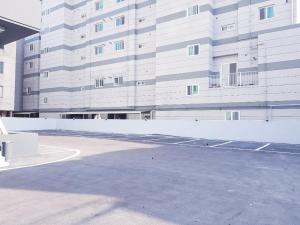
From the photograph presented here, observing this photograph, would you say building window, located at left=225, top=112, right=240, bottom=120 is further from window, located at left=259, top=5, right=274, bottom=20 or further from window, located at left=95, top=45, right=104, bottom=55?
window, located at left=95, top=45, right=104, bottom=55

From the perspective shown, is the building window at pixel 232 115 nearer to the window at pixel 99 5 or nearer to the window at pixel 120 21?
the window at pixel 120 21

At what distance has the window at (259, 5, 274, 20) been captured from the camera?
23.6 metres

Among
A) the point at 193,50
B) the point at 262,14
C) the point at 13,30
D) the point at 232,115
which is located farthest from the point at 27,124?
the point at 262,14

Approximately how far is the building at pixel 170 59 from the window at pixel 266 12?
0.31ft

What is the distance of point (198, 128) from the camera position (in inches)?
932

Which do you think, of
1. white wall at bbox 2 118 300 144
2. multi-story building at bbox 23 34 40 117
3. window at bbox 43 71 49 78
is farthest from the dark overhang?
multi-story building at bbox 23 34 40 117

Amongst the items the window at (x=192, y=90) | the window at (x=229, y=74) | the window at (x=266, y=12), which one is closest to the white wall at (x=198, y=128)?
the window at (x=192, y=90)

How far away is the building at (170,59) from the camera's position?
2262cm

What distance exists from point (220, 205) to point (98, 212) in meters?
2.56

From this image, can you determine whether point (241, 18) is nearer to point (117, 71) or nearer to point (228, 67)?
point (228, 67)

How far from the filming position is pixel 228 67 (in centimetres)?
2642

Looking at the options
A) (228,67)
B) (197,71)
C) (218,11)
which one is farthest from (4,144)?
(218,11)

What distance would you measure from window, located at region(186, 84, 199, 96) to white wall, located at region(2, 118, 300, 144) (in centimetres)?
396

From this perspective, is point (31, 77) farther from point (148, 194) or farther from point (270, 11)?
point (148, 194)
